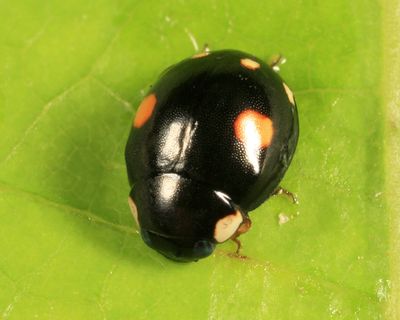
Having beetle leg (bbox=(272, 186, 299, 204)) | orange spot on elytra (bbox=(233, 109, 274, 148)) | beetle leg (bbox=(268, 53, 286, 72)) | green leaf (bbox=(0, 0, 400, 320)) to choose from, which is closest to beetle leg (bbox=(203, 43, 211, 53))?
green leaf (bbox=(0, 0, 400, 320))

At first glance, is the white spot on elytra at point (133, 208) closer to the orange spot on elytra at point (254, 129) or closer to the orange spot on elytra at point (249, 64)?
the orange spot on elytra at point (254, 129)

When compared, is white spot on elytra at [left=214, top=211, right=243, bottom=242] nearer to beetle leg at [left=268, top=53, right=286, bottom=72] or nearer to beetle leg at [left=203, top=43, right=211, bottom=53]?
Answer: beetle leg at [left=268, top=53, right=286, bottom=72]

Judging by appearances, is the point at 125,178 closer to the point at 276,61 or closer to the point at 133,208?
the point at 133,208

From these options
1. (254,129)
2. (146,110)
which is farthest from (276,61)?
(146,110)

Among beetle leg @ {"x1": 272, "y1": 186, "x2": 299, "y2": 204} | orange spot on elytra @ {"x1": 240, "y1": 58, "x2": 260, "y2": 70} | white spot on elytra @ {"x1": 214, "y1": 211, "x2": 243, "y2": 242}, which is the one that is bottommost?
beetle leg @ {"x1": 272, "y1": 186, "x2": 299, "y2": 204}

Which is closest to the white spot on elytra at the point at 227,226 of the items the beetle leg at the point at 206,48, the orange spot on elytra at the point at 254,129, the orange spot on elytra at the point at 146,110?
the orange spot on elytra at the point at 254,129

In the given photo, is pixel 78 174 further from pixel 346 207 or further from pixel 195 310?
pixel 346 207
